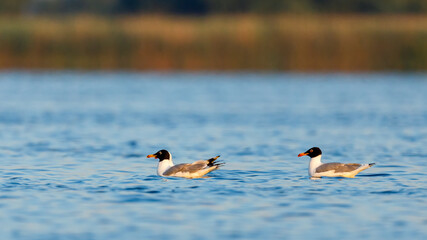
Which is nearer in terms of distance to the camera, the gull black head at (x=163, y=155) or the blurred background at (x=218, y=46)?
the gull black head at (x=163, y=155)

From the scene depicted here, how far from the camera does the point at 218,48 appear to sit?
44.1 meters

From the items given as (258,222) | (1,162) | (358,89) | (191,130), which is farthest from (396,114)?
(258,222)

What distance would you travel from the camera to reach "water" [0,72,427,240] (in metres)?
11.4

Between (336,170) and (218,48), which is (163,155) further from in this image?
(218,48)

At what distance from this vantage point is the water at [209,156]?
37.3 feet

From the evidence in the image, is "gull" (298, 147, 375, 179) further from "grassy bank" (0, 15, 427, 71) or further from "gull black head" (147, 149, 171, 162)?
"grassy bank" (0, 15, 427, 71)

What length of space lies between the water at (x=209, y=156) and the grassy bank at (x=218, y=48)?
158 inches

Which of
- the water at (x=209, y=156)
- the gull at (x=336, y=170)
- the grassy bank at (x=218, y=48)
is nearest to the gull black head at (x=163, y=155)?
the water at (x=209, y=156)

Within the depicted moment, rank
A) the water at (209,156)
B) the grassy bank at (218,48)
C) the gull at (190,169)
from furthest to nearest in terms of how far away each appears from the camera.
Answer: the grassy bank at (218,48) < the gull at (190,169) < the water at (209,156)

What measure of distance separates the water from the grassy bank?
400cm

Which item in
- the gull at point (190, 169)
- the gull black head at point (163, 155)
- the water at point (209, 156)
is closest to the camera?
the water at point (209, 156)

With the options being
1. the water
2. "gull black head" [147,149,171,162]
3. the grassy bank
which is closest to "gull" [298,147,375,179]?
the water

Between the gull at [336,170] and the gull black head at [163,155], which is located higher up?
the gull black head at [163,155]

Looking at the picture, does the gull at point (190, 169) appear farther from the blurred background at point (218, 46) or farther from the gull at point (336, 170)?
the blurred background at point (218, 46)
